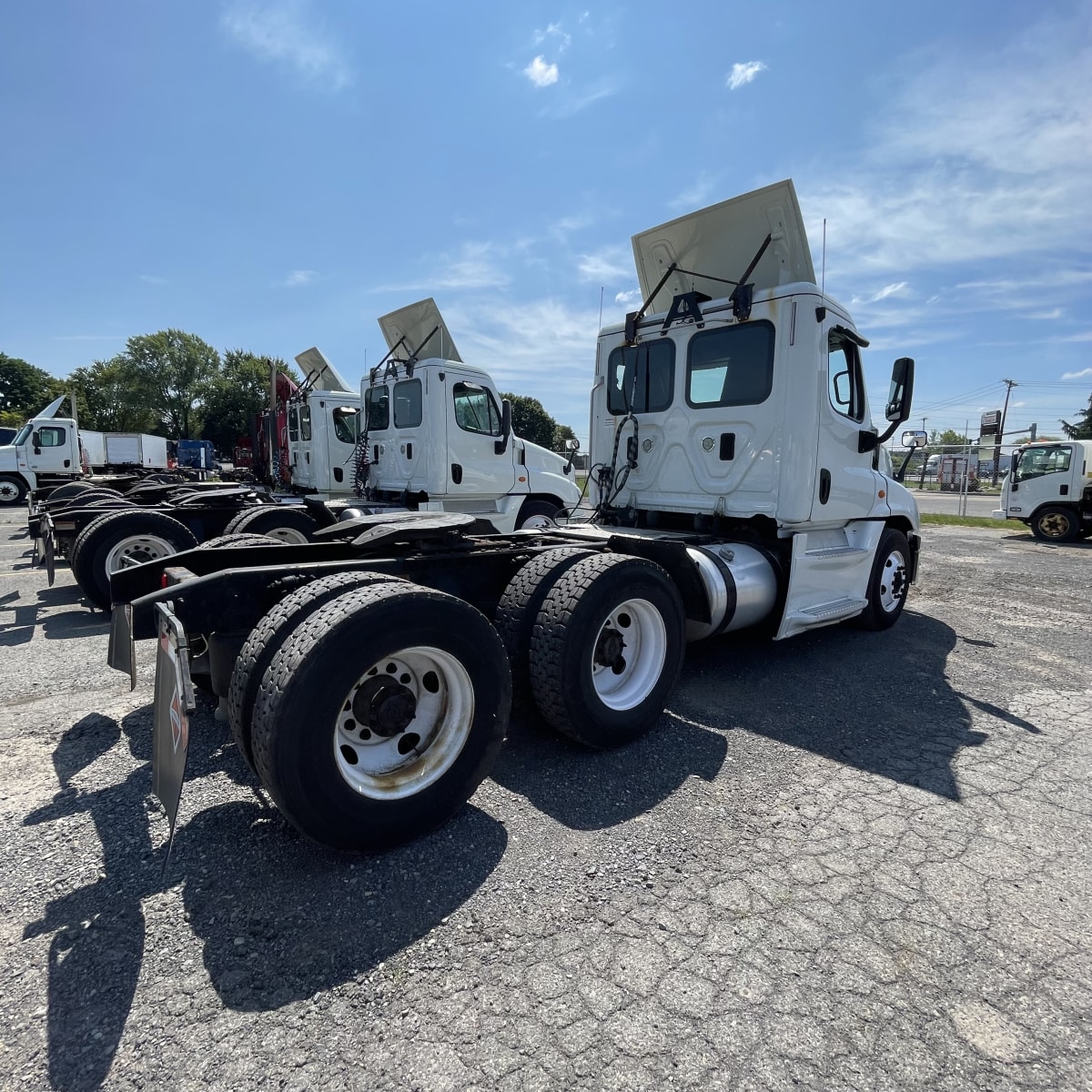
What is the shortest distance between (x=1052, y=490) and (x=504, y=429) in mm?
13335

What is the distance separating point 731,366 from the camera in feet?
17.4

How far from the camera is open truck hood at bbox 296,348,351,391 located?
11906 mm

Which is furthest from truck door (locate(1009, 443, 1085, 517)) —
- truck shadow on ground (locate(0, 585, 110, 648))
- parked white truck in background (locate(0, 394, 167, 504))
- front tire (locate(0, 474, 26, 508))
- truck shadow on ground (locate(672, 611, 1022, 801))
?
front tire (locate(0, 474, 26, 508))

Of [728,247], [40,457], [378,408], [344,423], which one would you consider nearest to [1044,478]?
[728,247]

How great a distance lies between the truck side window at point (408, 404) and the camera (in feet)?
27.9

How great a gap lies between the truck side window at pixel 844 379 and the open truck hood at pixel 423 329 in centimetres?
495

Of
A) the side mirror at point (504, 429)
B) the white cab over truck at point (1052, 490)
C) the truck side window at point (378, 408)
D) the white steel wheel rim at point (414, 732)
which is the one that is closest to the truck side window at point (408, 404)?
the truck side window at point (378, 408)

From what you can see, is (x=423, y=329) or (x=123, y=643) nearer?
(x=123, y=643)

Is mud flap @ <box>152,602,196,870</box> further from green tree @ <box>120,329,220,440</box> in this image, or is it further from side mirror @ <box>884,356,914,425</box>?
green tree @ <box>120,329,220,440</box>

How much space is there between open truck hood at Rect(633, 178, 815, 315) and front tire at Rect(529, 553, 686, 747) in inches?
119

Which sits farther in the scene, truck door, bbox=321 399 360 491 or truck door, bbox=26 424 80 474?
truck door, bbox=26 424 80 474

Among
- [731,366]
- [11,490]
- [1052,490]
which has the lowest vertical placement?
[11,490]

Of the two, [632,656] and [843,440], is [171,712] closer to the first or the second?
[632,656]

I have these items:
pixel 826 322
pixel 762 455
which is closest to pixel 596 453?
pixel 762 455
